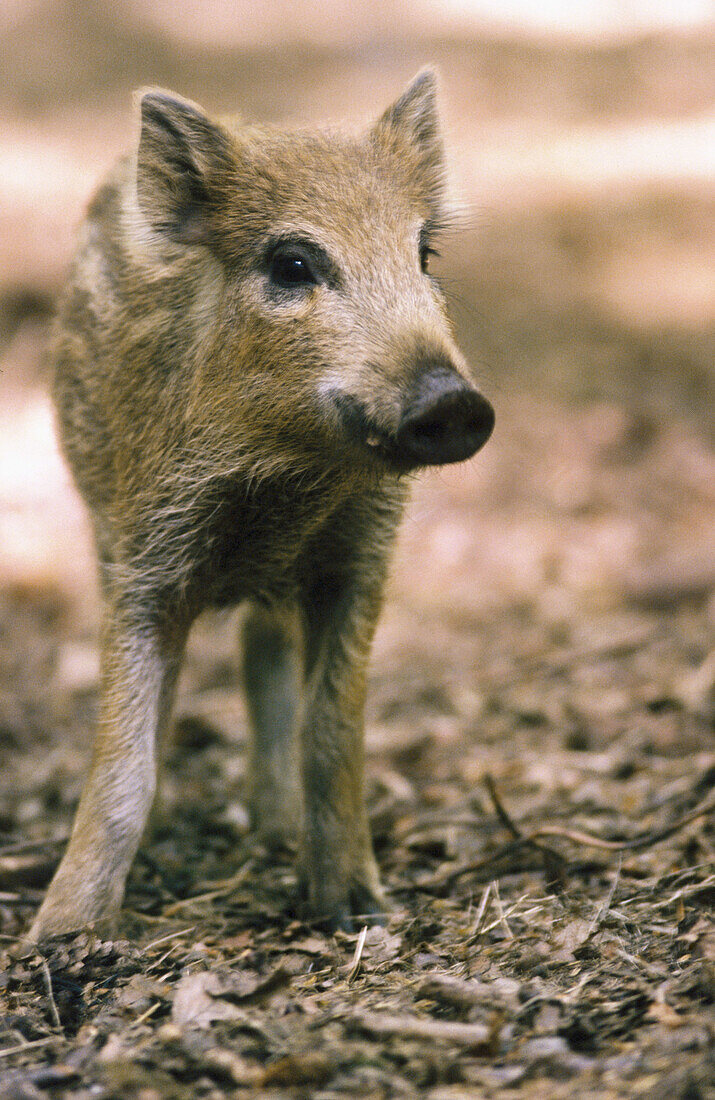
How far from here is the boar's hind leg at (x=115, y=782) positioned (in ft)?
13.3

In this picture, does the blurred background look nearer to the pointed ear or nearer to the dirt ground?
the dirt ground

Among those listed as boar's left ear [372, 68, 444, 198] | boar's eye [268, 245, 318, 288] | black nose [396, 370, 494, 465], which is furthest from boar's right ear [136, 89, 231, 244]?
black nose [396, 370, 494, 465]

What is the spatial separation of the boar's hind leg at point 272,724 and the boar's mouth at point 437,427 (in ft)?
5.83

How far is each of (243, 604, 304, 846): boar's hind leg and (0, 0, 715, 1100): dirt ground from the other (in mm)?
225

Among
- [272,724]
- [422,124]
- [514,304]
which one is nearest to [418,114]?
[422,124]

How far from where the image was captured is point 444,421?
3416 mm

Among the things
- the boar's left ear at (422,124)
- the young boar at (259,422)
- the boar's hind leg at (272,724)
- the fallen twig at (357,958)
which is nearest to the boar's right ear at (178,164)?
the young boar at (259,422)

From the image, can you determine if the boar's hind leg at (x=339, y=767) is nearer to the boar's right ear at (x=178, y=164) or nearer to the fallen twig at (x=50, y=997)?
the fallen twig at (x=50, y=997)

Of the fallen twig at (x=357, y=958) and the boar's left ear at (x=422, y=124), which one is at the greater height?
the boar's left ear at (x=422, y=124)

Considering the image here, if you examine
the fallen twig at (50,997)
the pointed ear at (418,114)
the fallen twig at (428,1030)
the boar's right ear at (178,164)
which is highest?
the pointed ear at (418,114)

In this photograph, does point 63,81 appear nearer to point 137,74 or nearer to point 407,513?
point 137,74

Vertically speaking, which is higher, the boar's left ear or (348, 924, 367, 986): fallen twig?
the boar's left ear

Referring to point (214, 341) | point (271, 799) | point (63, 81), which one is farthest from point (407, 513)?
point (63, 81)

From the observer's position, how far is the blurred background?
769 centimetres
